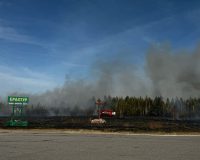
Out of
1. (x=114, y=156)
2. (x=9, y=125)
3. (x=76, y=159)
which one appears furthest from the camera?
(x=9, y=125)

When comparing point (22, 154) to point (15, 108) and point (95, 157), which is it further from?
point (15, 108)

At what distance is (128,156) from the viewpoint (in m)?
15.9

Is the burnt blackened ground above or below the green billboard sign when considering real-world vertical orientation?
below

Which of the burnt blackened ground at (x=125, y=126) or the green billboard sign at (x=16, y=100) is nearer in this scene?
the burnt blackened ground at (x=125, y=126)

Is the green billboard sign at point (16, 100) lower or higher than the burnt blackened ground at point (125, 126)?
higher

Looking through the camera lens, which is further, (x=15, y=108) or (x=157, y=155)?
(x=15, y=108)

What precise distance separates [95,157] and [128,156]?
1931mm

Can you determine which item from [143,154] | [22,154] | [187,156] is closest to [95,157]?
[143,154]

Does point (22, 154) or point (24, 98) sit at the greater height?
point (24, 98)

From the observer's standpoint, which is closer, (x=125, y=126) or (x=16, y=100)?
(x=16, y=100)

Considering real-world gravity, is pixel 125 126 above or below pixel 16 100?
below

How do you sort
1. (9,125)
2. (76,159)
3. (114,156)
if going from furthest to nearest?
1. (9,125)
2. (114,156)
3. (76,159)

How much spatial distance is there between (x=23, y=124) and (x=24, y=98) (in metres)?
4.38

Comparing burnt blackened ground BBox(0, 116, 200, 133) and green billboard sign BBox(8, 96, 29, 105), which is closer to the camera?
burnt blackened ground BBox(0, 116, 200, 133)
